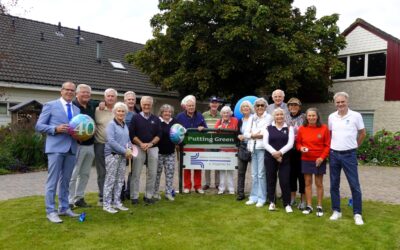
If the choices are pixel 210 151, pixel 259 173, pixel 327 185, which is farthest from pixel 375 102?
pixel 259 173

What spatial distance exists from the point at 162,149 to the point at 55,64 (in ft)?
45.6

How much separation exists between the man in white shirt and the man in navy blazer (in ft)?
13.6

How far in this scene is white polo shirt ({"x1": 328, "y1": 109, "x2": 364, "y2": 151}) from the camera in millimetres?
6246

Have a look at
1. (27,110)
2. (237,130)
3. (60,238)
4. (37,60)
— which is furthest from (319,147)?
→ (37,60)

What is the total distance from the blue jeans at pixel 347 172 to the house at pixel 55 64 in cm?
1229

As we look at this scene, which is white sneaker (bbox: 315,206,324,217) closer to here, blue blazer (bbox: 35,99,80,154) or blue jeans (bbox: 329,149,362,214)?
blue jeans (bbox: 329,149,362,214)

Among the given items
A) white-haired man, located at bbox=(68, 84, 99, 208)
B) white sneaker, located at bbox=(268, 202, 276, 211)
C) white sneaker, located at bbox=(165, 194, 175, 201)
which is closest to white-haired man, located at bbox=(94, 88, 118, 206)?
white-haired man, located at bbox=(68, 84, 99, 208)

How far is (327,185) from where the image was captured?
10.1 m

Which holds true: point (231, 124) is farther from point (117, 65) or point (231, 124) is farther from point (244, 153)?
point (117, 65)

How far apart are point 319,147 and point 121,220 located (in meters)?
3.43

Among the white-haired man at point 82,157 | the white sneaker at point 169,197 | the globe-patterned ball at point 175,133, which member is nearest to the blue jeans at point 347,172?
the globe-patterned ball at point 175,133

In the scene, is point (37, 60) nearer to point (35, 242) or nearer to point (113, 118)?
point (113, 118)

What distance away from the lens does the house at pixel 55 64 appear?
16.6 m

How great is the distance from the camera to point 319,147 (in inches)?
257
